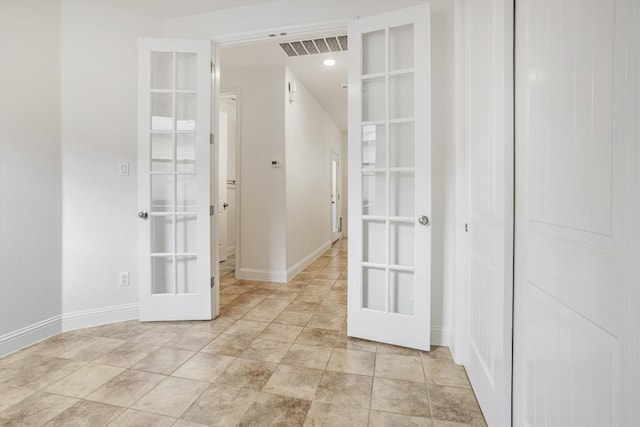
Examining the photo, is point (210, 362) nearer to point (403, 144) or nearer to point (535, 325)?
point (535, 325)

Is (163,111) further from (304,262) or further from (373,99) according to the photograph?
(304,262)

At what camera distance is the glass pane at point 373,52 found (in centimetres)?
223

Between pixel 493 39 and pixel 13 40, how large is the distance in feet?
9.42

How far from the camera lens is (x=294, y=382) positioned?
5.69ft

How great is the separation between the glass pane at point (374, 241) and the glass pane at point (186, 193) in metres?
1.45

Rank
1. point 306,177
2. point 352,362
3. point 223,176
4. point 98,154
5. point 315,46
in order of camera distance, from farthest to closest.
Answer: point 223,176, point 306,177, point 315,46, point 98,154, point 352,362

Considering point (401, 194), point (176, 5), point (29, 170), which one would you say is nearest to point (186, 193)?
A: point (29, 170)

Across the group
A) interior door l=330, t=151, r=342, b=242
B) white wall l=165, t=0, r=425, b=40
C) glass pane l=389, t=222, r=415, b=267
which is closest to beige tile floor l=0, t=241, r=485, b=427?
glass pane l=389, t=222, r=415, b=267

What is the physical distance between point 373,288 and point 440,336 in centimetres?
56

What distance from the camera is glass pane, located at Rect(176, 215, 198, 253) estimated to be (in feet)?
8.69

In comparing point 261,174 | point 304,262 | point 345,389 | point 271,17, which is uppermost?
point 271,17

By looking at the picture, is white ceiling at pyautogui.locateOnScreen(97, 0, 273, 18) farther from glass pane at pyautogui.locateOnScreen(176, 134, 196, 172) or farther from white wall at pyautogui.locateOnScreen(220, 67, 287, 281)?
white wall at pyautogui.locateOnScreen(220, 67, 287, 281)

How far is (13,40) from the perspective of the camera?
2.05m

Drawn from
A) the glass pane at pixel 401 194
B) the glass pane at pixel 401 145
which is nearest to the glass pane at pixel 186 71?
the glass pane at pixel 401 145
